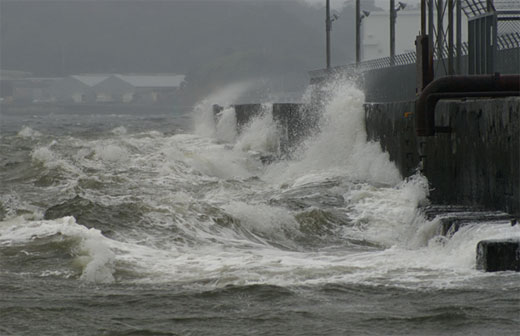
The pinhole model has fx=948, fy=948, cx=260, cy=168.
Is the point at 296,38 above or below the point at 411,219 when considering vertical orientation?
above

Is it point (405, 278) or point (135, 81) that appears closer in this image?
point (405, 278)

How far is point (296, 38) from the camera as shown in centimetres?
13700

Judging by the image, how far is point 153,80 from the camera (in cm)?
15150

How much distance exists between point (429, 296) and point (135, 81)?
483ft

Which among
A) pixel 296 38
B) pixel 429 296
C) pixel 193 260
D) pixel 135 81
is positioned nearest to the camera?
pixel 429 296

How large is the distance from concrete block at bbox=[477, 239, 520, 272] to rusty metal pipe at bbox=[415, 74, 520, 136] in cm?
453

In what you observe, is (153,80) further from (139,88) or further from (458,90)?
(458,90)

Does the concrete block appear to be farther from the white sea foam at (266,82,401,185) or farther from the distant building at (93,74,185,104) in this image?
the distant building at (93,74,185,104)

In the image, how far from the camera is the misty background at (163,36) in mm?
136375

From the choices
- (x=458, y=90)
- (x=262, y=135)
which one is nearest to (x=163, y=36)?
(x=262, y=135)

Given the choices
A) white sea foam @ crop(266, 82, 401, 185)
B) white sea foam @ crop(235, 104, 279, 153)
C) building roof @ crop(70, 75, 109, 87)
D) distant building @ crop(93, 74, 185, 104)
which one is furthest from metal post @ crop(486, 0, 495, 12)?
building roof @ crop(70, 75, 109, 87)

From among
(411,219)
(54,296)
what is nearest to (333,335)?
(54,296)

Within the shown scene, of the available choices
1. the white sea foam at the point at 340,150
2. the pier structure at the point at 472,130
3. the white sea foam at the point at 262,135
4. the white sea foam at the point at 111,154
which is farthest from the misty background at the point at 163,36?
the pier structure at the point at 472,130

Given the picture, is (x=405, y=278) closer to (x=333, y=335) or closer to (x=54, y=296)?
(x=333, y=335)
